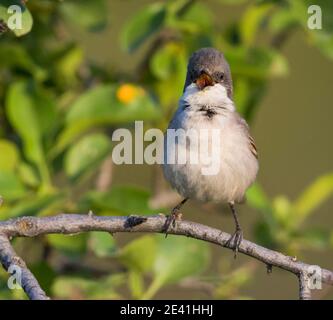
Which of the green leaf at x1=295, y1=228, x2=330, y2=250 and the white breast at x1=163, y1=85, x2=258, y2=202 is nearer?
the white breast at x1=163, y1=85, x2=258, y2=202

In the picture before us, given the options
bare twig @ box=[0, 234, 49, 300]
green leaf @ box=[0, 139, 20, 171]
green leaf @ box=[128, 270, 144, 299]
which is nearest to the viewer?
bare twig @ box=[0, 234, 49, 300]

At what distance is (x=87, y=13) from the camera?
525 centimetres

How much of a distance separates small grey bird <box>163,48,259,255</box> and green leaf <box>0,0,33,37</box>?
0.85 meters

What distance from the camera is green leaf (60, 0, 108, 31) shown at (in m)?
5.23

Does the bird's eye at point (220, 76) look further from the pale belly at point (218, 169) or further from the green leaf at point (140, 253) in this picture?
the green leaf at point (140, 253)

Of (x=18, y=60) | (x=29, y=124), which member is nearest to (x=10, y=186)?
(x=29, y=124)

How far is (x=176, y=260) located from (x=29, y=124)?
1.02 meters

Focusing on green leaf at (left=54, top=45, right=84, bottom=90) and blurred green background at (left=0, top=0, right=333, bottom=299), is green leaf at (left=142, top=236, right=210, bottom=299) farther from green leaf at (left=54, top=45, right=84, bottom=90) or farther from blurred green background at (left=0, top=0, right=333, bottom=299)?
green leaf at (left=54, top=45, right=84, bottom=90)

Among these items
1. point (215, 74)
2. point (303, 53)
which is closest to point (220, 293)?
point (215, 74)

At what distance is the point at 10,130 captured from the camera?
545 centimetres

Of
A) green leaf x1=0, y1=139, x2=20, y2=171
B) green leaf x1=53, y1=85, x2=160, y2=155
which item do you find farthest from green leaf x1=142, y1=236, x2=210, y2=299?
green leaf x1=0, y1=139, x2=20, y2=171
